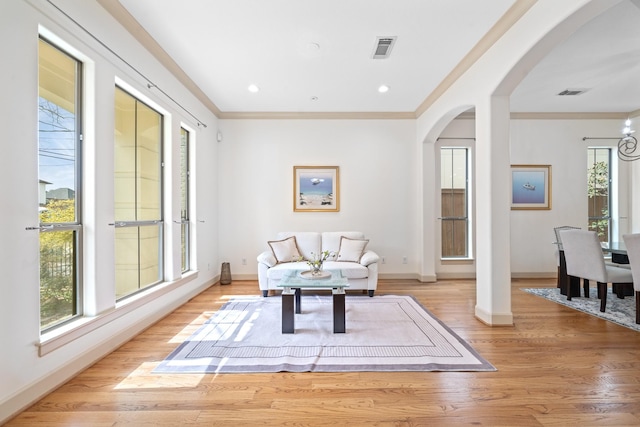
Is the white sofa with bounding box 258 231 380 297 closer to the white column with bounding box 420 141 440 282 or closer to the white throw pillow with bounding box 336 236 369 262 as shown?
the white throw pillow with bounding box 336 236 369 262

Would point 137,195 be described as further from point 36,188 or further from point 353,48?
point 353,48

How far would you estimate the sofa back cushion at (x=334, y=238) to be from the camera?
504 centimetres

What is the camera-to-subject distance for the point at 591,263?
3.64m

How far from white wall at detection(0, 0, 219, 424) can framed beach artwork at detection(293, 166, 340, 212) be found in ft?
8.10

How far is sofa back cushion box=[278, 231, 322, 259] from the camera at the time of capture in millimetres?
5012

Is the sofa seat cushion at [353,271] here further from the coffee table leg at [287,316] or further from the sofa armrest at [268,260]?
the coffee table leg at [287,316]

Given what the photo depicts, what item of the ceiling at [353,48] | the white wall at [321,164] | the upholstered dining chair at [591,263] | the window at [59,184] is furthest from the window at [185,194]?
the upholstered dining chair at [591,263]

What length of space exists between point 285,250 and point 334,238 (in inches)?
34.0

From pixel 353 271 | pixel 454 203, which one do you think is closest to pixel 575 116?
pixel 454 203

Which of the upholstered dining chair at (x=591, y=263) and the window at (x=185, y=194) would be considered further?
the window at (x=185, y=194)

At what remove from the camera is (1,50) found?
170 centimetres

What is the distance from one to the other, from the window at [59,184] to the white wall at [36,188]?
0.08m

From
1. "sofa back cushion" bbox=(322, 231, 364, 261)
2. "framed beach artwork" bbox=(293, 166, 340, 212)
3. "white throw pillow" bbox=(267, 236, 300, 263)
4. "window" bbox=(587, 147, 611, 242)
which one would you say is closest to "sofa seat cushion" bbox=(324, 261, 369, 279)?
"sofa back cushion" bbox=(322, 231, 364, 261)

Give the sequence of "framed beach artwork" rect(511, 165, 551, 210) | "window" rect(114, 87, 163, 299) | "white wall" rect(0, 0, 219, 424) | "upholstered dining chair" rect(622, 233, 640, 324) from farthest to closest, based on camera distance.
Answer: "framed beach artwork" rect(511, 165, 551, 210) → "upholstered dining chair" rect(622, 233, 640, 324) → "window" rect(114, 87, 163, 299) → "white wall" rect(0, 0, 219, 424)
